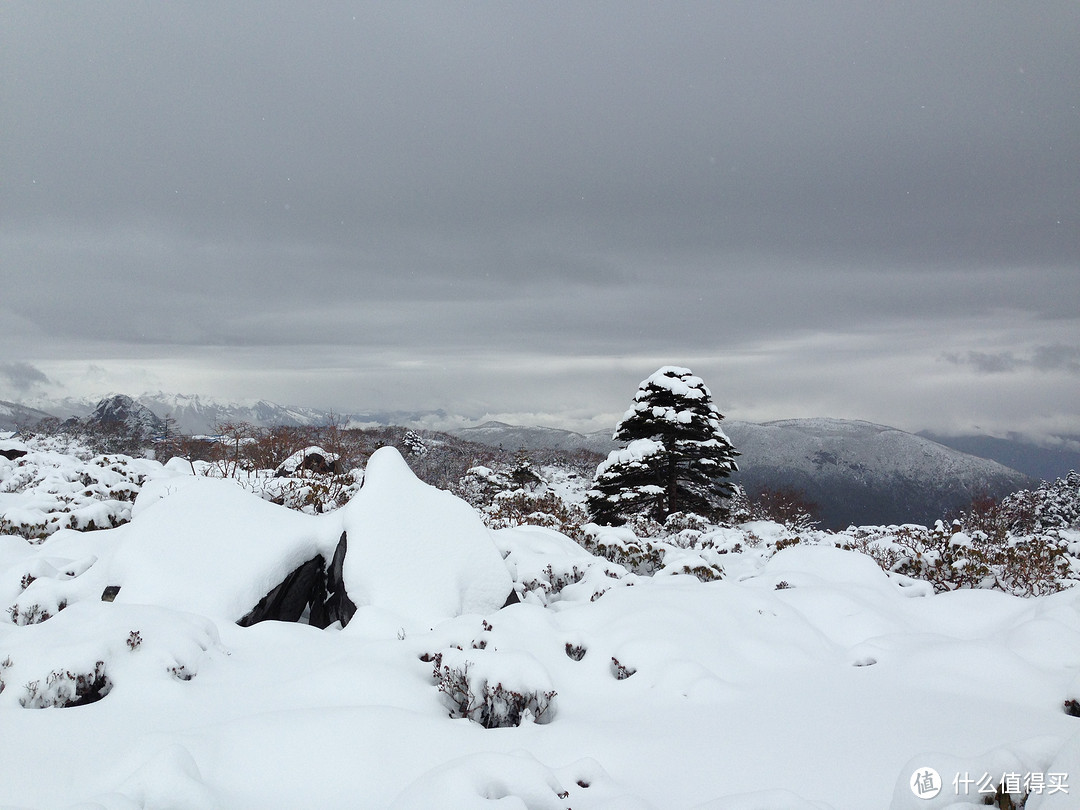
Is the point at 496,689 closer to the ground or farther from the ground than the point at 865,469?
farther from the ground

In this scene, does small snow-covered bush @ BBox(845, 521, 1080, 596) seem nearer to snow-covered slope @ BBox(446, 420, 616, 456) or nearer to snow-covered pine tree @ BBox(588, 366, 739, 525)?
snow-covered pine tree @ BBox(588, 366, 739, 525)

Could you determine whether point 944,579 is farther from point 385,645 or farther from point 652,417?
point 652,417

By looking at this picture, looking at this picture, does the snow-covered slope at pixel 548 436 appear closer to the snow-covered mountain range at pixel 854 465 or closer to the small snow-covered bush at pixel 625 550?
the snow-covered mountain range at pixel 854 465

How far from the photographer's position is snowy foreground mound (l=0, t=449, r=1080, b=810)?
366 cm

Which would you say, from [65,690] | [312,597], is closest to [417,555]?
[312,597]

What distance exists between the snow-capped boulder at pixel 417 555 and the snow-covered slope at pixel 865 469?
104 meters

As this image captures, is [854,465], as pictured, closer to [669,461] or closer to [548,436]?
[548,436]

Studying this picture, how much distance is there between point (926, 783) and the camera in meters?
3.07

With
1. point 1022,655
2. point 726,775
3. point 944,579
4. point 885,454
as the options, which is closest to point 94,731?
point 726,775

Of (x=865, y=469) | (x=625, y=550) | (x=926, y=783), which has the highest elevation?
(x=926, y=783)

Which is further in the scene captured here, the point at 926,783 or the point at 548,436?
the point at 548,436

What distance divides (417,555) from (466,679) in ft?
9.45

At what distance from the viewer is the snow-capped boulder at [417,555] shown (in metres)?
7.20

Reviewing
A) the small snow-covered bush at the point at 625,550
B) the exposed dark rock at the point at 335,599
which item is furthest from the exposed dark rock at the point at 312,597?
the small snow-covered bush at the point at 625,550
